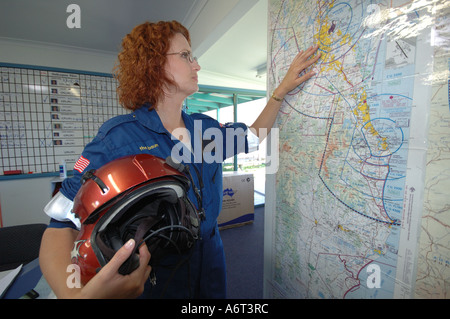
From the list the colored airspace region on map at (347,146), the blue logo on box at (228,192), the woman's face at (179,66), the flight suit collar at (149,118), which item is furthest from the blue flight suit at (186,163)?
the blue logo on box at (228,192)

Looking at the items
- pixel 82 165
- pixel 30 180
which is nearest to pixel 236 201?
pixel 82 165

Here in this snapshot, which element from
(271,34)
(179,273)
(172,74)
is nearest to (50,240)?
(179,273)

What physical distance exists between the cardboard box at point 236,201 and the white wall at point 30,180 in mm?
2366

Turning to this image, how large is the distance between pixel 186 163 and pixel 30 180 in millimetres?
2826

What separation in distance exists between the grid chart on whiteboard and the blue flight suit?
248 centimetres

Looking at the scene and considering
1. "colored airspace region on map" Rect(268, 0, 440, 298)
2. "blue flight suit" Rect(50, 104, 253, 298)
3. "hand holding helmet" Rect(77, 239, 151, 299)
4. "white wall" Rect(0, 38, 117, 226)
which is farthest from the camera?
"white wall" Rect(0, 38, 117, 226)

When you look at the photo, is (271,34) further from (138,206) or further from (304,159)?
(138,206)

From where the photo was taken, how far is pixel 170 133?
83cm

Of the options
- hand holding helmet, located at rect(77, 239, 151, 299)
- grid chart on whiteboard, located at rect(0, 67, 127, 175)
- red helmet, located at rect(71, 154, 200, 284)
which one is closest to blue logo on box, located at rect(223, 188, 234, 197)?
grid chart on whiteboard, located at rect(0, 67, 127, 175)

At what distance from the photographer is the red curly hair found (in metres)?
0.82

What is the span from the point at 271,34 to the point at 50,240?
4.08 feet

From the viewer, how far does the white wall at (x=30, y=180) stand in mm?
2309

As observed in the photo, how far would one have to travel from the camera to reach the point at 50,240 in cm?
56

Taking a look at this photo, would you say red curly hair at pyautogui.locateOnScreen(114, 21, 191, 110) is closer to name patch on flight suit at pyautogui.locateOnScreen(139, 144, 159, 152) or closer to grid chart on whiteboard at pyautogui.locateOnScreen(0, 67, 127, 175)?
name patch on flight suit at pyautogui.locateOnScreen(139, 144, 159, 152)
